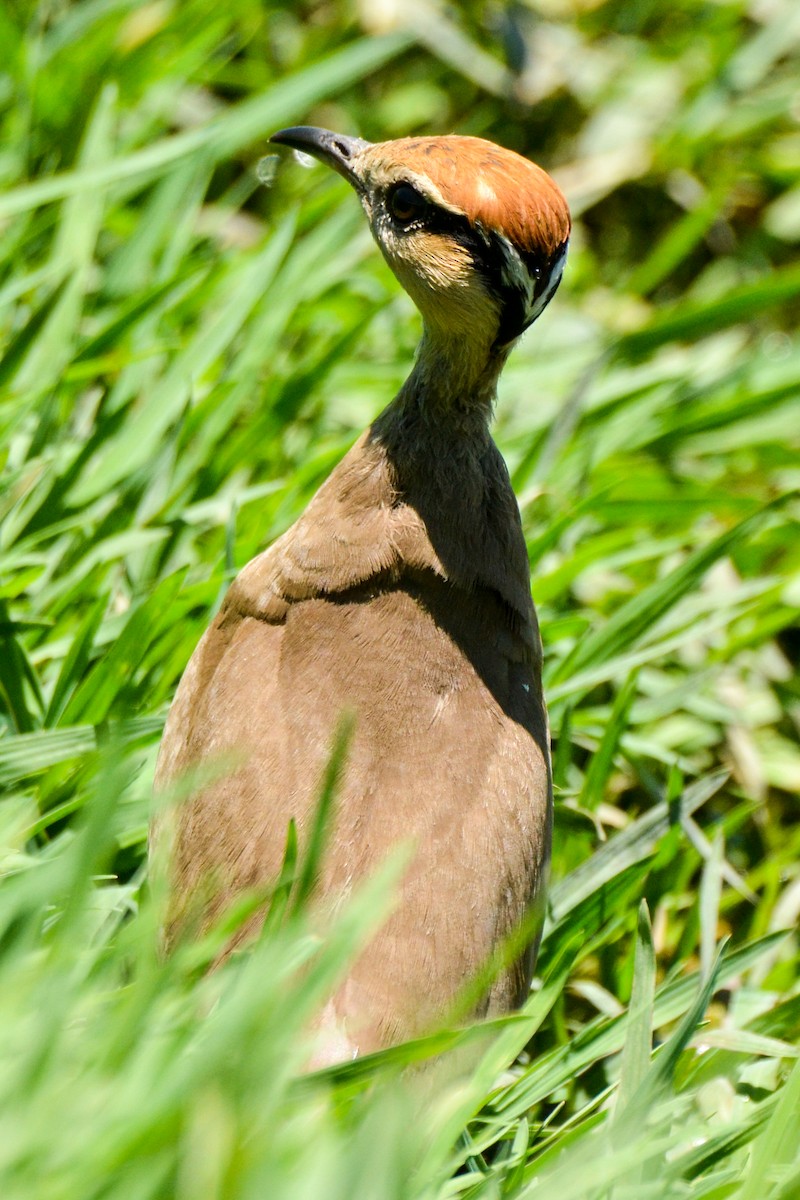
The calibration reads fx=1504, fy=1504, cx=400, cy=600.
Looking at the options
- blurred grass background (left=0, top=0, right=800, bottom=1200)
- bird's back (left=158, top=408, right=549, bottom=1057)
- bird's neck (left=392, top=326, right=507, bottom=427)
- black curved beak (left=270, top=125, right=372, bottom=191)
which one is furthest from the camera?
black curved beak (left=270, top=125, right=372, bottom=191)

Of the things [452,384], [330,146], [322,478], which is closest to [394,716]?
[452,384]

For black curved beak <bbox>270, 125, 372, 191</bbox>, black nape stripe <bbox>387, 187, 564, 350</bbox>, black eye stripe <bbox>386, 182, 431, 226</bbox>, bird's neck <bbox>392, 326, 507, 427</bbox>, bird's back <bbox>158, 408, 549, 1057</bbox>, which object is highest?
black curved beak <bbox>270, 125, 372, 191</bbox>

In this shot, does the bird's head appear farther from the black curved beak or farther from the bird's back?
the bird's back

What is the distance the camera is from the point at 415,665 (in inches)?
113

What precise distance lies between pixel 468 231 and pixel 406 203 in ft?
0.62

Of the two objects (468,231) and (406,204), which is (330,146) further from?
(468,231)

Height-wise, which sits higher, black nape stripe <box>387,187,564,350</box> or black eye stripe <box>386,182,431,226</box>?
black eye stripe <box>386,182,431,226</box>

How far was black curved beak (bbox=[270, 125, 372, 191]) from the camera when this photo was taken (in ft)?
10.3

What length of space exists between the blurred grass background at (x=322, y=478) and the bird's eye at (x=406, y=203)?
2.49 ft

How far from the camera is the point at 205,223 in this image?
461cm

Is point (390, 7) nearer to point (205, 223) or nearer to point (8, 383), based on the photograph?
point (205, 223)

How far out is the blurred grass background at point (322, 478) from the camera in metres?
1.98

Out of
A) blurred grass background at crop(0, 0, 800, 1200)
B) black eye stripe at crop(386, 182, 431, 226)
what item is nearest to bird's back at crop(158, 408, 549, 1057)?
blurred grass background at crop(0, 0, 800, 1200)

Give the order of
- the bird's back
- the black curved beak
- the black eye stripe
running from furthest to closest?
the black curved beak, the black eye stripe, the bird's back
